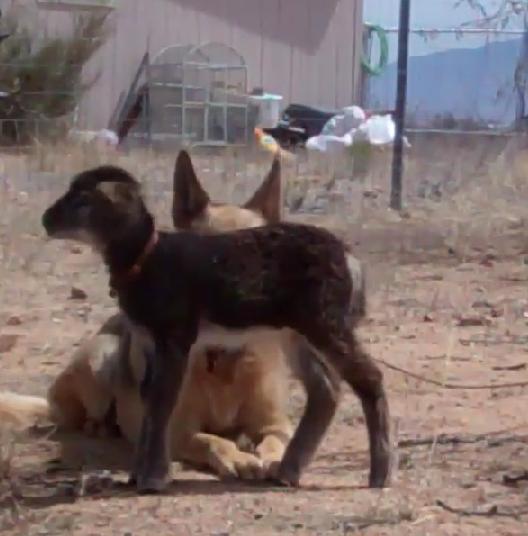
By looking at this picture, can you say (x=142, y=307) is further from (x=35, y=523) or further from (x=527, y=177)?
(x=527, y=177)

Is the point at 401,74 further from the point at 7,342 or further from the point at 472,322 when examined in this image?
the point at 7,342

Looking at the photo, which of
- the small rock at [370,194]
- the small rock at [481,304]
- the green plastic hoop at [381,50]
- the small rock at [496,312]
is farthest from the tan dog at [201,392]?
the green plastic hoop at [381,50]

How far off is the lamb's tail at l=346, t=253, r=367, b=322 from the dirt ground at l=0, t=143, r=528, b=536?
0.59 metres

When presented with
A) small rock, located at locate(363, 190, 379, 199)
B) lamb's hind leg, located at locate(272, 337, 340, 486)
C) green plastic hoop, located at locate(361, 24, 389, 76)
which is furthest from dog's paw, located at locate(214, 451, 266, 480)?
green plastic hoop, located at locate(361, 24, 389, 76)

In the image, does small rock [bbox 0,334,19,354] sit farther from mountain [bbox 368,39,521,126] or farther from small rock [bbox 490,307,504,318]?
mountain [bbox 368,39,521,126]

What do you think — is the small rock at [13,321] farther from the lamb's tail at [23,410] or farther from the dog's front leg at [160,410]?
the dog's front leg at [160,410]

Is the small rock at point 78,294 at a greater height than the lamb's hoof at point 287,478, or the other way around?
the lamb's hoof at point 287,478

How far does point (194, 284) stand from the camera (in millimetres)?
4648

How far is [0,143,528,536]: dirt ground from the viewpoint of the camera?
169 inches

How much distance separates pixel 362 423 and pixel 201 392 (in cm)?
79

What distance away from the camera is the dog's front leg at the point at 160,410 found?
15.3 feet

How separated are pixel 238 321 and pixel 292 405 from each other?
5.29 feet

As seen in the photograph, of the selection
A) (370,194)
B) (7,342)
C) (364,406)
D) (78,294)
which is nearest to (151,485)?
(364,406)

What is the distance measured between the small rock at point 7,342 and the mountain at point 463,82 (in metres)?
8.74
